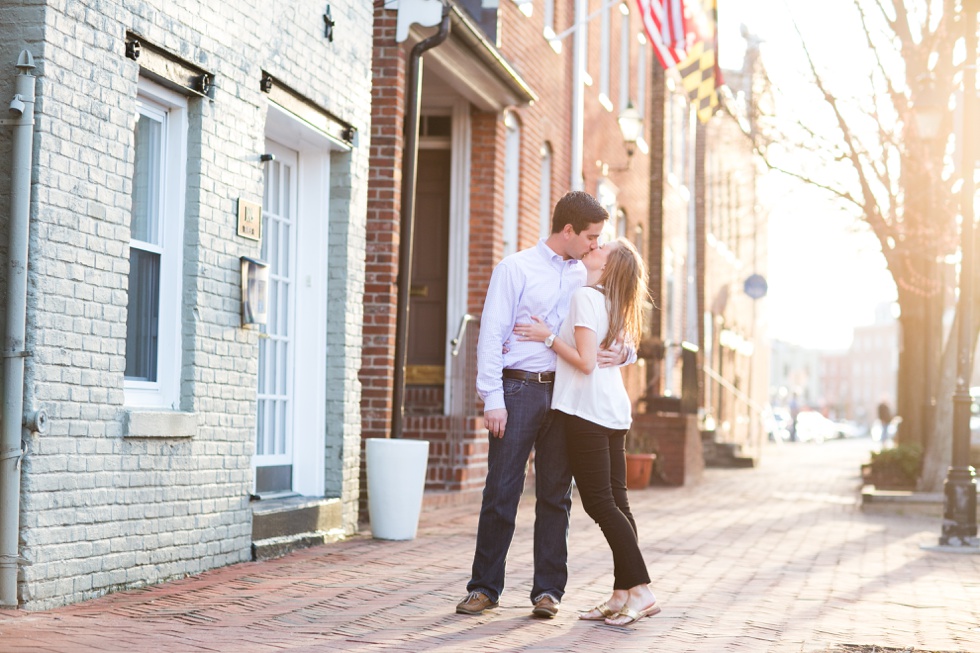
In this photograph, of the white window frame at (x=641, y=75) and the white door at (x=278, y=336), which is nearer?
the white door at (x=278, y=336)

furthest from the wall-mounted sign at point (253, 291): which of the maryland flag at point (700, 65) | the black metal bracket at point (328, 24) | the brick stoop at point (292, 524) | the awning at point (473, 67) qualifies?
the maryland flag at point (700, 65)

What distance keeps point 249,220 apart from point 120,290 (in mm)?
1683

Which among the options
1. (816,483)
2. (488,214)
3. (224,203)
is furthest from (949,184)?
(224,203)

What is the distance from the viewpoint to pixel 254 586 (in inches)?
299

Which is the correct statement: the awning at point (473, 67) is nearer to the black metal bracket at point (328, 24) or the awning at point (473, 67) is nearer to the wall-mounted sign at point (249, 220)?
the black metal bracket at point (328, 24)

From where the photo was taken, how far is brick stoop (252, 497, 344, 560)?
29.1 feet

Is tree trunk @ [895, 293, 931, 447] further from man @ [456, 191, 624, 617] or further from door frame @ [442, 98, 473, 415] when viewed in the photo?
man @ [456, 191, 624, 617]

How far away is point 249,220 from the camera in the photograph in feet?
28.5

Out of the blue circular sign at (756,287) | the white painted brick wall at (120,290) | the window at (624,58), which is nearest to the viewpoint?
the white painted brick wall at (120,290)

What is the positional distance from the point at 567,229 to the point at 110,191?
2205 millimetres

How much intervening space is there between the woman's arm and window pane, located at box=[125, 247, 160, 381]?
2.20 metres

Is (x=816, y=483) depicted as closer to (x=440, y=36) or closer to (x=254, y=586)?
(x=440, y=36)

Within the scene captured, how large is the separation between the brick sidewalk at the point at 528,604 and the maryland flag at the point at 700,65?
8.47m

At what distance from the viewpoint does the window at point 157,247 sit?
25.3ft
